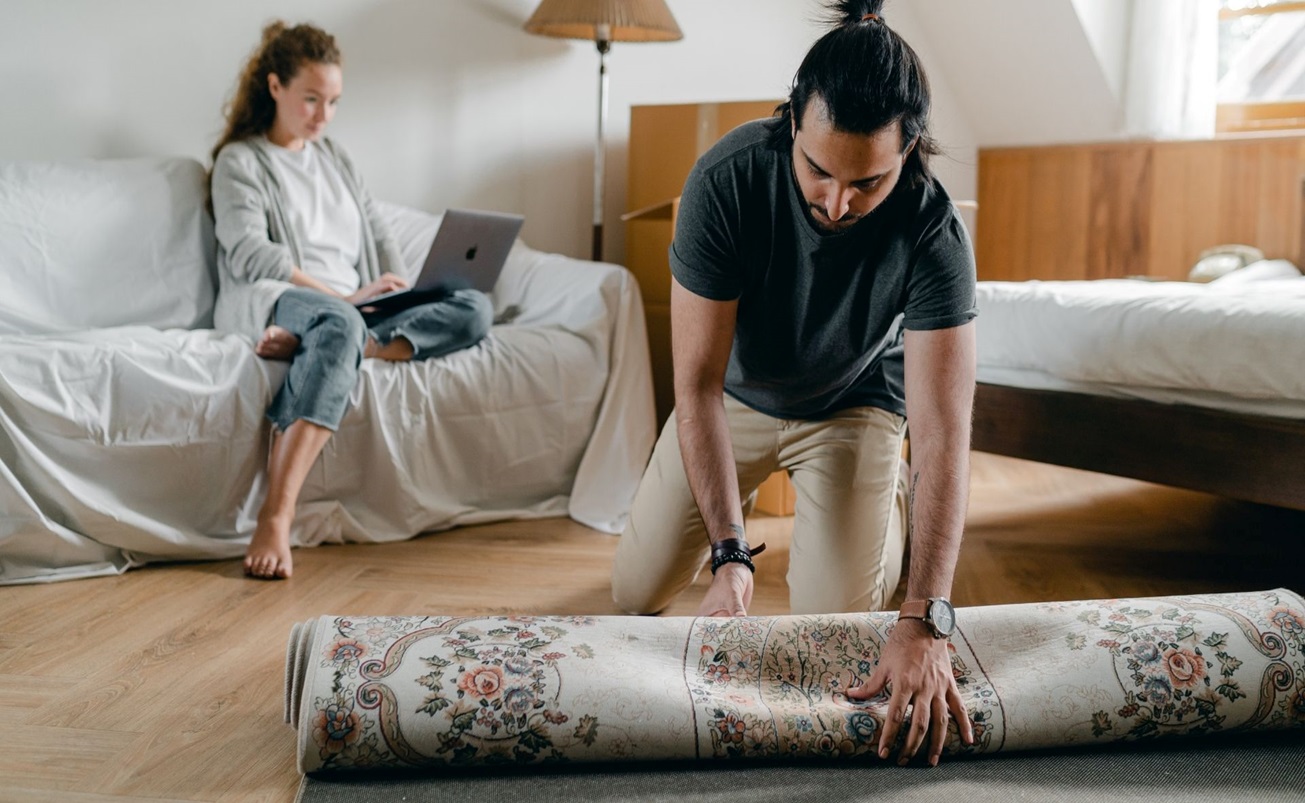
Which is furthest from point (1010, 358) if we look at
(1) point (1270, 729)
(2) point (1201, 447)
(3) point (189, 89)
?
(3) point (189, 89)

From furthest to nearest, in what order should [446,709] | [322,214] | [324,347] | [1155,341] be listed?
[322,214], [324,347], [1155,341], [446,709]

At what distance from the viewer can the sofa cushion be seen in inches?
90.7

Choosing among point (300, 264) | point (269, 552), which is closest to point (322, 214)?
point (300, 264)

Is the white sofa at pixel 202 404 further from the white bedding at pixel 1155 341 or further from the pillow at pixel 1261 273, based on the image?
the pillow at pixel 1261 273

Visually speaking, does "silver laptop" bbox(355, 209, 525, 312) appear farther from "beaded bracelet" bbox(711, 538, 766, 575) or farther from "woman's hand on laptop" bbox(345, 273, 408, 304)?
"beaded bracelet" bbox(711, 538, 766, 575)

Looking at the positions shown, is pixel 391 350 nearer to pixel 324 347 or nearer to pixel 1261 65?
pixel 324 347

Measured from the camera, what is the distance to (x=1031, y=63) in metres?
3.70

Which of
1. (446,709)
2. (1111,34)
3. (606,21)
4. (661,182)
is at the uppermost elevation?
(1111,34)

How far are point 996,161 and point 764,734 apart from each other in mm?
3208

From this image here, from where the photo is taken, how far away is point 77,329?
7.59ft

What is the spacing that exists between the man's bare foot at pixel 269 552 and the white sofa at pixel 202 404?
11 centimetres

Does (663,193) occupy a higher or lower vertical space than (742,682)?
higher

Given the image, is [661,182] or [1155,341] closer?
[1155,341]

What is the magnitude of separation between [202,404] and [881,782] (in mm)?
1398
